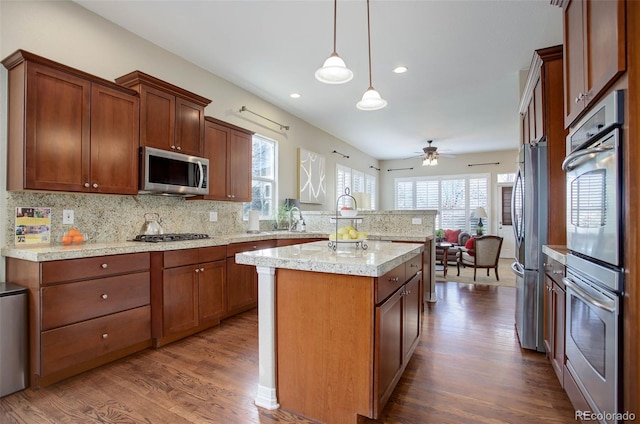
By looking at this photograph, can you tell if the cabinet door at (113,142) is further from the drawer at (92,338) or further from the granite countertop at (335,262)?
the granite countertop at (335,262)

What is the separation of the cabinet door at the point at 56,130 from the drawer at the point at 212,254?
1.10 m

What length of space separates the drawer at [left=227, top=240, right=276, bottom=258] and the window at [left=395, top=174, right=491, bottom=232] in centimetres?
651

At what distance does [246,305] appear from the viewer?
3.74 metres

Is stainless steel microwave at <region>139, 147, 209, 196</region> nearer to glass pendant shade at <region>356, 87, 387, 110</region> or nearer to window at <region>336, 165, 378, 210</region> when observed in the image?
glass pendant shade at <region>356, 87, 387, 110</region>

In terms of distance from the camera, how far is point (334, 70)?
7.15ft

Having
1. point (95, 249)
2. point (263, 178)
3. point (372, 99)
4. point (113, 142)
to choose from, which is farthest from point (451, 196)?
point (95, 249)

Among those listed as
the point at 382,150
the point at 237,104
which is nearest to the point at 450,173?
the point at 382,150

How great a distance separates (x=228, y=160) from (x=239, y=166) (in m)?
0.20

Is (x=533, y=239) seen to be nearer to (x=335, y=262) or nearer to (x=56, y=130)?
(x=335, y=262)

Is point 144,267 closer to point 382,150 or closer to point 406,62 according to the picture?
point 406,62

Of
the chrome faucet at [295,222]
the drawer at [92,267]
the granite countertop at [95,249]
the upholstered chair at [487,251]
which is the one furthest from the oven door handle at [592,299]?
the upholstered chair at [487,251]

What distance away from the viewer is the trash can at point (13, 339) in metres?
2.01

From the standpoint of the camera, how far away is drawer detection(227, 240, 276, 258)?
3460 mm

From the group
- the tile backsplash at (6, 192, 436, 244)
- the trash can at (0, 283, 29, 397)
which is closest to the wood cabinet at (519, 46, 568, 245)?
the tile backsplash at (6, 192, 436, 244)
